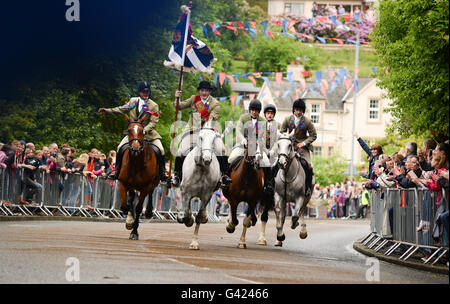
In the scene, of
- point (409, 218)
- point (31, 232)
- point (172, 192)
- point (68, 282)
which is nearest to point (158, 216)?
point (172, 192)

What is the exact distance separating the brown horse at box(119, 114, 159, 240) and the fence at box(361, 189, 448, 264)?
4.78 metres

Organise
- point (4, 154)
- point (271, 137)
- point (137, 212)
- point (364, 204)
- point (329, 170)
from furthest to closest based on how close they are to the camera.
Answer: point (329, 170)
point (364, 204)
point (4, 154)
point (271, 137)
point (137, 212)

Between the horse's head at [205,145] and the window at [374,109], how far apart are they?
70.7 m

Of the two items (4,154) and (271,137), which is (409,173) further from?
(4,154)

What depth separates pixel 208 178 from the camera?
1814 centimetres

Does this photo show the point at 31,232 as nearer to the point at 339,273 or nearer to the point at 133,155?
the point at 133,155

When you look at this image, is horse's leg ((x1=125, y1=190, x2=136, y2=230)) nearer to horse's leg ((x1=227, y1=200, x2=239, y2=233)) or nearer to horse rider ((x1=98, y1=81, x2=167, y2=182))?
horse rider ((x1=98, y1=81, x2=167, y2=182))

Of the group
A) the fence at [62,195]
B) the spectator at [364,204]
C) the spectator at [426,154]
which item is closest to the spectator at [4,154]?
the fence at [62,195]

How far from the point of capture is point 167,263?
13484 mm

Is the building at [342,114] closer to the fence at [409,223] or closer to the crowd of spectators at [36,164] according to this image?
the crowd of spectators at [36,164]

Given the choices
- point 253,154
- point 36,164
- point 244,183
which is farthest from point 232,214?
point 36,164

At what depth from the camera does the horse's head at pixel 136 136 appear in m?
18.6

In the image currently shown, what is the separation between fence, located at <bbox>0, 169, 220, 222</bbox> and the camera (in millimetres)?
25016

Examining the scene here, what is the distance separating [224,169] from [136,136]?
2.10 meters
